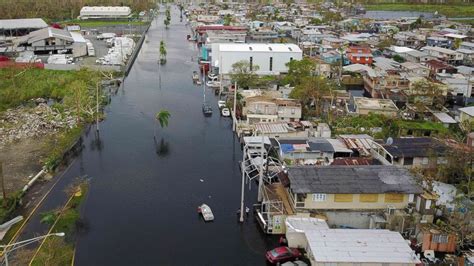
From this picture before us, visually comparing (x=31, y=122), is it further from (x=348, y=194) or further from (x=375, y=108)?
(x=375, y=108)

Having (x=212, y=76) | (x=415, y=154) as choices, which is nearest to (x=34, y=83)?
(x=212, y=76)

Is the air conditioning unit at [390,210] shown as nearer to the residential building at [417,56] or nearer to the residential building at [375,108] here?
the residential building at [375,108]

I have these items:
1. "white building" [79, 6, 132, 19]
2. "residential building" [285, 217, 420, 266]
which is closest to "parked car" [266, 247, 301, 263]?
"residential building" [285, 217, 420, 266]

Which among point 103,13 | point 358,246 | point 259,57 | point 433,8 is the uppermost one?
point 433,8

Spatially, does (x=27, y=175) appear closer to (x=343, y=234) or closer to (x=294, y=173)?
(x=294, y=173)

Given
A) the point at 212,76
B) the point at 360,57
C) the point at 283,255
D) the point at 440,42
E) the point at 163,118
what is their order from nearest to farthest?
1. the point at 283,255
2. the point at 163,118
3. the point at 212,76
4. the point at 360,57
5. the point at 440,42

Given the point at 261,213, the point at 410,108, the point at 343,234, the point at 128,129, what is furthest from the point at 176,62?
the point at 343,234

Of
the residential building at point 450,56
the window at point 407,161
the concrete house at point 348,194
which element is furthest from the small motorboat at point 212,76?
the concrete house at point 348,194
